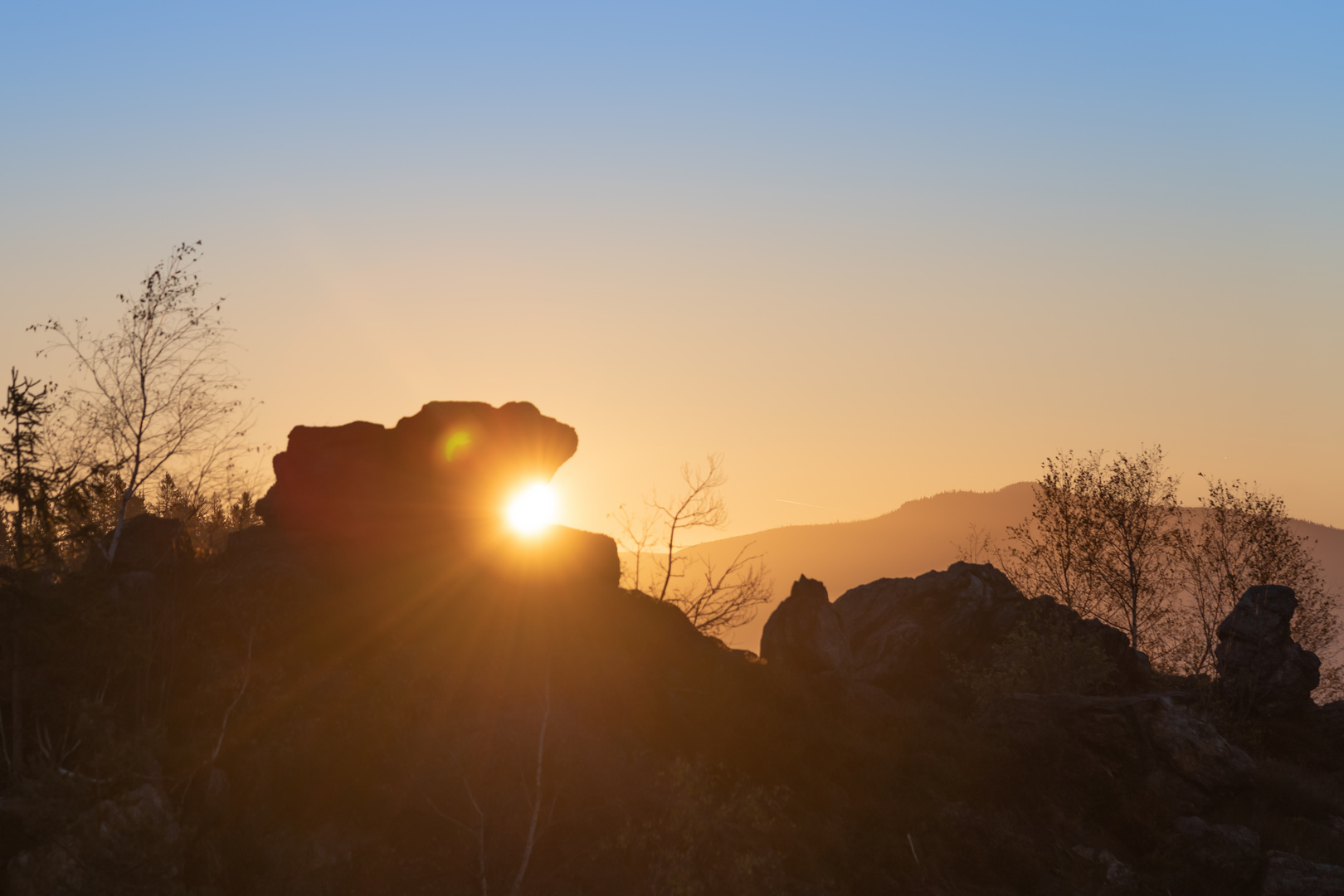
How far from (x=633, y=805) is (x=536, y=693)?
731 cm

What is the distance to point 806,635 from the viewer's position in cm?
5794

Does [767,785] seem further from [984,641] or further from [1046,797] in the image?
[984,641]

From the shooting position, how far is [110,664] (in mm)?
34875

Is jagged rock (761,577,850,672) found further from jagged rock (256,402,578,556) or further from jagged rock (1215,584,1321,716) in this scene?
jagged rock (1215,584,1321,716)

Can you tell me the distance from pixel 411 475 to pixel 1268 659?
5383 cm

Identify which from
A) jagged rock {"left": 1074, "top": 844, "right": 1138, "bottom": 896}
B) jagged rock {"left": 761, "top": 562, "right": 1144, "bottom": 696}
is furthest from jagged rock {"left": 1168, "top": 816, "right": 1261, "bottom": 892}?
jagged rock {"left": 761, "top": 562, "right": 1144, "bottom": 696}

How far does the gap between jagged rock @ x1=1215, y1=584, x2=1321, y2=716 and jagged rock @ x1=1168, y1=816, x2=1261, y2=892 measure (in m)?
21.3

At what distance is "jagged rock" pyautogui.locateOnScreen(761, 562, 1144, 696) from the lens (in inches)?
2298

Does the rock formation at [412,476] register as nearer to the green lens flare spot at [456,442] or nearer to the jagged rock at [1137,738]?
the green lens flare spot at [456,442]

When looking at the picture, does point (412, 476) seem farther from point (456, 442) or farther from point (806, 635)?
point (806, 635)

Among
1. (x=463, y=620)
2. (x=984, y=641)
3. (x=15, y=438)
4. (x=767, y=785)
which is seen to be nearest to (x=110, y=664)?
(x=15, y=438)

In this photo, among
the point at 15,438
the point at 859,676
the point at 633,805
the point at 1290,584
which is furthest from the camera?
the point at 1290,584

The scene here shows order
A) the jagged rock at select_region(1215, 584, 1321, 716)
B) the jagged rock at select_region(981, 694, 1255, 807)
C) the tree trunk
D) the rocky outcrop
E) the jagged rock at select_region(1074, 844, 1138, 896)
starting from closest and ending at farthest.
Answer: the rocky outcrop, the tree trunk, the jagged rock at select_region(1074, 844, 1138, 896), the jagged rock at select_region(981, 694, 1255, 807), the jagged rock at select_region(1215, 584, 1321, 716)

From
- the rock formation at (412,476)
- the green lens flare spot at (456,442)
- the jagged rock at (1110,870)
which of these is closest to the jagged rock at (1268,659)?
the jagged rock at (1110,870)
